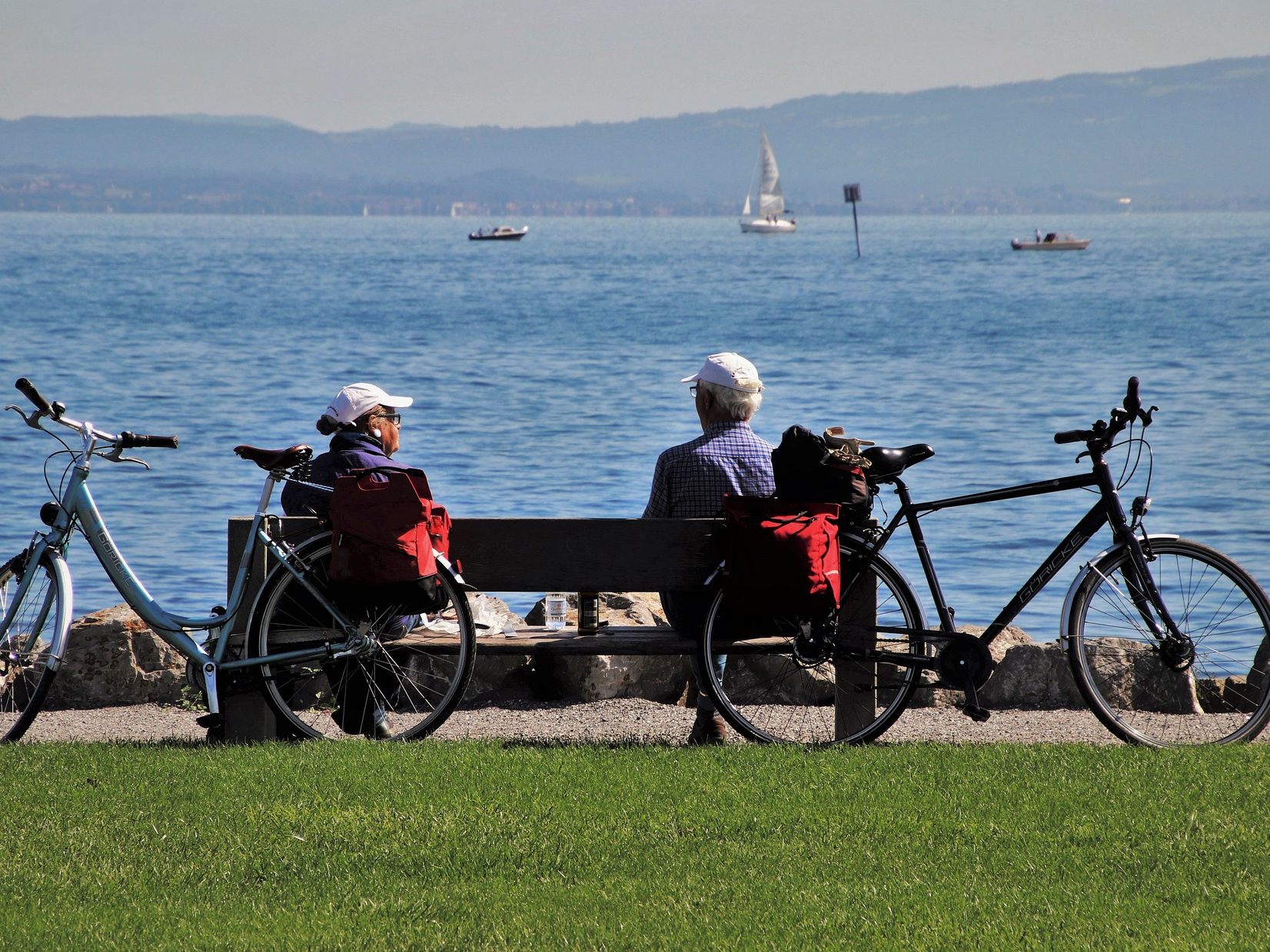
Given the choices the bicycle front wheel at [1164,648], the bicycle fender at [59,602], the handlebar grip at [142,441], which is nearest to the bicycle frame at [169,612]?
the bicycle fender at [59,602]

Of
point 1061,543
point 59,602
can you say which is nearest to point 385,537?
point 59,602

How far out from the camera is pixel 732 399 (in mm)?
5875

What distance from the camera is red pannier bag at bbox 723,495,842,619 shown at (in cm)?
524

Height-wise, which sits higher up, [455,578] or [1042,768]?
[455,578]

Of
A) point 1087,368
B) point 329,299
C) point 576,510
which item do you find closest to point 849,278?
point 329,299

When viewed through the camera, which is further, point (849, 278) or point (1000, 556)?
point (849, 278)

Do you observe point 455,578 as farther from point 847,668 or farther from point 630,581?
point 847,668

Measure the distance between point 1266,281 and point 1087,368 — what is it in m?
51.9

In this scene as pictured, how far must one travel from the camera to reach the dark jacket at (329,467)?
5730 millimetres

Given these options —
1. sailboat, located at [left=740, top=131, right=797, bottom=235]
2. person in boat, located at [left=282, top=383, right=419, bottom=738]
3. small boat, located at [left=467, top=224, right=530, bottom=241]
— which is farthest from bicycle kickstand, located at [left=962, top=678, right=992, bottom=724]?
small boat, located at [left=467, top=224, right=530, bottom=241]

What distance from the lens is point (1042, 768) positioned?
5027 millimetres

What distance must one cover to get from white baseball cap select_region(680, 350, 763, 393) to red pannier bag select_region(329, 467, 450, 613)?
1.24 m

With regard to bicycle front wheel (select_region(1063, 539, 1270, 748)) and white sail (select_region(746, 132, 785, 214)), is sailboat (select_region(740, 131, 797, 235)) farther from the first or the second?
bicycle front wheel (select_region(1063, 539, 1270, 748))

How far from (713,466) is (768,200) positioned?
160 meters
